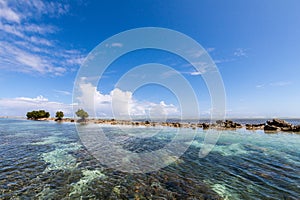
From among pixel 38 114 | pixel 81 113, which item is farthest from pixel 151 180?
pixel 38 114

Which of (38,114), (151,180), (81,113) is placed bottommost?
(151,180)

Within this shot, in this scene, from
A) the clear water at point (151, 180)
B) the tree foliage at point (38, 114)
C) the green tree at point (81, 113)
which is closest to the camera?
the clear water at point (151, 180)

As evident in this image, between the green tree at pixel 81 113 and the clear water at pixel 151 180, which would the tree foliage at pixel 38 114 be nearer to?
the green tree at pixel 81 113

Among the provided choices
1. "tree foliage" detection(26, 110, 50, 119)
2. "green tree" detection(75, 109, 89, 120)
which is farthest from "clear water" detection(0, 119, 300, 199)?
"tree foliage" detection(26, 110, 50, 119)

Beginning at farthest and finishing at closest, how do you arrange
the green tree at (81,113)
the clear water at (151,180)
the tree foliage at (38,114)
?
the tree foliage at (38,114)
the green tree at (81,113)
the clear water at (151,180)

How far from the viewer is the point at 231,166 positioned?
48.5ft

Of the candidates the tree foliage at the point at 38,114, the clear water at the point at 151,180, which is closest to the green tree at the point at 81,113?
the tree foliage at the point at 38,114

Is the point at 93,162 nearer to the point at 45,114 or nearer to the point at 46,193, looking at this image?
the point at 46,193

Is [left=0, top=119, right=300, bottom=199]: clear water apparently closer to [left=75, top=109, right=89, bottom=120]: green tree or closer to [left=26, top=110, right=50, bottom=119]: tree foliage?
[left=75, top=109, right=89, bottom=120]: green tree

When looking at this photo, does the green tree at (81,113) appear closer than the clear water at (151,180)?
No

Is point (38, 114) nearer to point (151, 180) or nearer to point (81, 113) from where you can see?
point (81, 113)

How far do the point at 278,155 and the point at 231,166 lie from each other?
8840mm

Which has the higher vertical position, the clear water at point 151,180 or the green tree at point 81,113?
the green tree at point 81,113

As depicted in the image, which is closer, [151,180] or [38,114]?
[151,180]
